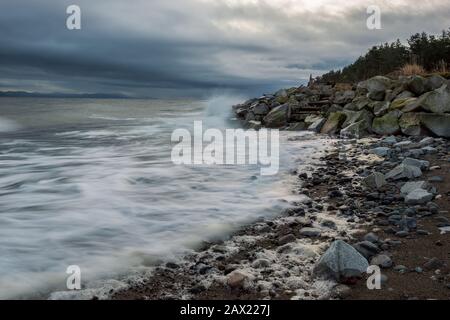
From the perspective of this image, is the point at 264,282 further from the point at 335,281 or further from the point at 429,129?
the point at 429,129

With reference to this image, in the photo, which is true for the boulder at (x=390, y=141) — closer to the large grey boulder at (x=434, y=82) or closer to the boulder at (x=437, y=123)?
the boulder at (x=437, y=123)

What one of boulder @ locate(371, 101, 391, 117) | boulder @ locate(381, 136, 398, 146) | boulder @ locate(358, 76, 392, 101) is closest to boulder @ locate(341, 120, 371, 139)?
boulder @ locate(371, 101, 391, 117)

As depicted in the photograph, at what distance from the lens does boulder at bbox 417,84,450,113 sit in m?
12.6

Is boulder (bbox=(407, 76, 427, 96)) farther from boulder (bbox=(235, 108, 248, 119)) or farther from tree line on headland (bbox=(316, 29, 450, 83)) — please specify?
boulder (bbox=(235, 108, 248, 119))

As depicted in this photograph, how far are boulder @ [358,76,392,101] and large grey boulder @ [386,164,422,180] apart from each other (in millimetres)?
9518

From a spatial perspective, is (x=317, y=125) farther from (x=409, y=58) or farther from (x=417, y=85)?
(x=409, y=58)

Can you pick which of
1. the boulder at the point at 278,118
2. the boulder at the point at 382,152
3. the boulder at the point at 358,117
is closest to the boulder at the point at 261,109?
the boulder at the point at 278,118

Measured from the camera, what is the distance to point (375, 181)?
24.1ft

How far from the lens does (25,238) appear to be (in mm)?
5461

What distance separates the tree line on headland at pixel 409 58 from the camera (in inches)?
874

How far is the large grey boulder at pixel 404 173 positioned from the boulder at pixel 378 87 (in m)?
9.52

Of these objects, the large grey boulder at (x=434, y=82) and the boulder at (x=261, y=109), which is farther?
the boulder at (x=261, y=109)
